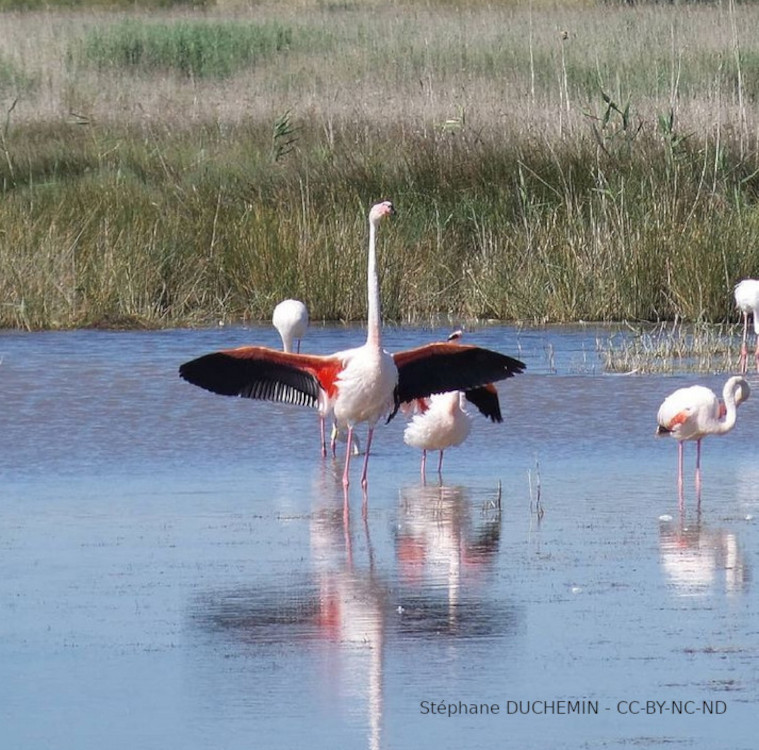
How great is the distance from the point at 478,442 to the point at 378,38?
15817 millimetres

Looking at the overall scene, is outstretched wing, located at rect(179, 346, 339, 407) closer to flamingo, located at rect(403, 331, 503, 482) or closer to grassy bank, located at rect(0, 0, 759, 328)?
flamingo, located at rect(403, 331, 503, 482)

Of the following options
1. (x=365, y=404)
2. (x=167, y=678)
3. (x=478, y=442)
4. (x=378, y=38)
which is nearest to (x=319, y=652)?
(x=167, y=678)

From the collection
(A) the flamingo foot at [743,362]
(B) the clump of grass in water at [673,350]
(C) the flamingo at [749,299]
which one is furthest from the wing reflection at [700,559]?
(C) the flamingo at [749,299]

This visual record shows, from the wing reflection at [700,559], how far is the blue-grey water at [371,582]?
0.7 inches

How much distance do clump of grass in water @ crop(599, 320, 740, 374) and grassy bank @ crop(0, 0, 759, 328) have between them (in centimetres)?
64

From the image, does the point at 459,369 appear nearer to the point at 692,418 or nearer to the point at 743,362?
the point at 692,418

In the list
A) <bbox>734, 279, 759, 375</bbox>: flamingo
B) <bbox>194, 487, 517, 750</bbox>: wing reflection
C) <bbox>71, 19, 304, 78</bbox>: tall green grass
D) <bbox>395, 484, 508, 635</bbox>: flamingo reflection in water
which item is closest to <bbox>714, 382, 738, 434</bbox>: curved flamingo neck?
<bbox>395, 484, 508, 635</bbox>: flamingo reflection in water

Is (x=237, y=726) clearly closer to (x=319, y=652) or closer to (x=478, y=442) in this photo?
(x=319, y=652)

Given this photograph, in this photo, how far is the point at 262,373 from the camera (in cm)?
848

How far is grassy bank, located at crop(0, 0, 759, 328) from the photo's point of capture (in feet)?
44.3

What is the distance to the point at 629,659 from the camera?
5.18 m

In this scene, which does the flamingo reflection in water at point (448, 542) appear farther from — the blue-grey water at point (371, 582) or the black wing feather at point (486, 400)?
the black wing feather at point (486, 400)

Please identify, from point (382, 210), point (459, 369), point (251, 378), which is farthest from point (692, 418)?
point (251, 378)

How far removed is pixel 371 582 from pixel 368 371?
2059 mm
